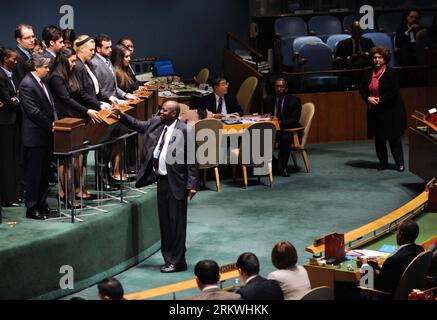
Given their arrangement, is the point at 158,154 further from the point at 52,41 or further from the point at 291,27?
the point at 291,27

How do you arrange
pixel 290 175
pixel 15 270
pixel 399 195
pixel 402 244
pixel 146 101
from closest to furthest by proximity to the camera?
pixel 402 244
pixel 15 270
pixel 146 101
pixel 399 195
pixel 290 175

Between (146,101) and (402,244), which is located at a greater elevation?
(146,101)

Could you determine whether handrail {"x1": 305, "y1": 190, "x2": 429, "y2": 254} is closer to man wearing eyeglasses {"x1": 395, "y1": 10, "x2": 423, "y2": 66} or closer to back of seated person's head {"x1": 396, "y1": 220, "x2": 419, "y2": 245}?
back of seated person's head {"x1": 396, "y1": 220, "x2": 419, "y2": 245}

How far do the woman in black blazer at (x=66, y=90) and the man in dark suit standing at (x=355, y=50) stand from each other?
242 inches

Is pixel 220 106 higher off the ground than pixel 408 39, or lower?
lower

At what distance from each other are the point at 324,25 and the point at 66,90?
8183mm

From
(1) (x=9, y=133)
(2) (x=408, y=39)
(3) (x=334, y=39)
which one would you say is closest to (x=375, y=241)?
(1) (x=9, y=133)

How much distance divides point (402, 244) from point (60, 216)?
2961 millimetres

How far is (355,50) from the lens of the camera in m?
14.3

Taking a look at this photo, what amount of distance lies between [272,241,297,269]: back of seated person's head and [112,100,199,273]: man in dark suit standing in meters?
2.16

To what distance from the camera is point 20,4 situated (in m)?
15.5
